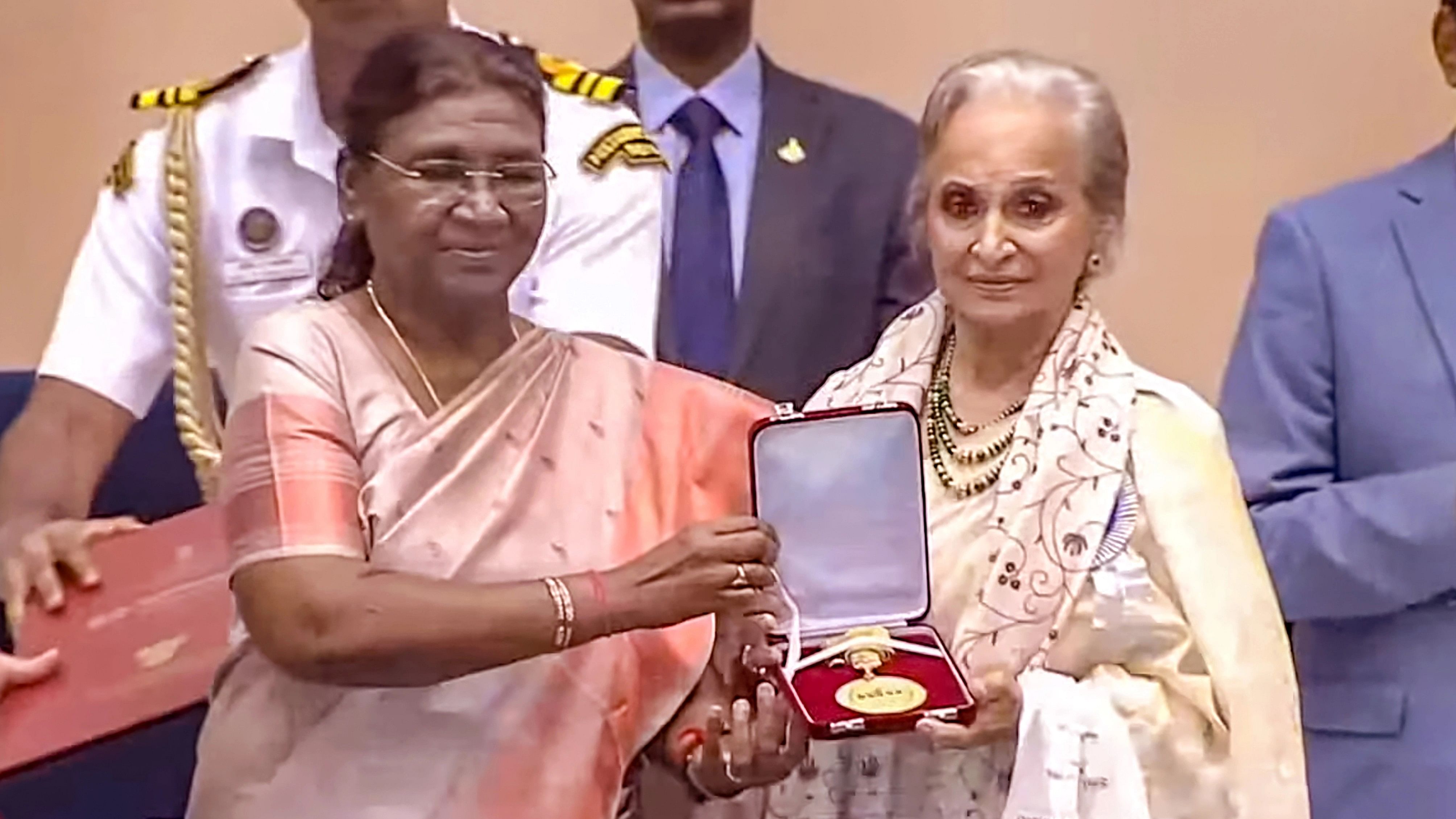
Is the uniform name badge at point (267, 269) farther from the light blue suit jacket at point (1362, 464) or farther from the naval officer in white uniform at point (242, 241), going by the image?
the light blue suit jacket at point (1362, 464)

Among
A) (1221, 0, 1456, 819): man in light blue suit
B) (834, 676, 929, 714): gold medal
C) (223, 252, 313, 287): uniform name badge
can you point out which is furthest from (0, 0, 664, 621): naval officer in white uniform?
(1221, 0, 1456, 819): man in light blue suit

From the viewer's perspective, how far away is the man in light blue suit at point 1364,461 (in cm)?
128

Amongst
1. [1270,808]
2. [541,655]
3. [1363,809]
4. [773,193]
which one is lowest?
[1363,809]

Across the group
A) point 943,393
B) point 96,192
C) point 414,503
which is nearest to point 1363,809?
point 943,393

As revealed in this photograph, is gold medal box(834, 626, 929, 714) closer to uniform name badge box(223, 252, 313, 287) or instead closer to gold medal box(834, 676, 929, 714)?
gold medal box(834, 676, 929, 714)

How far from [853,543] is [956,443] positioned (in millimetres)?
119

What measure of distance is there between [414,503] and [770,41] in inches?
23.5

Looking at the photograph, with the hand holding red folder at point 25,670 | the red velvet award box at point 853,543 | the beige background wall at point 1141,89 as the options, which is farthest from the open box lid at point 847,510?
the beige background wall at point 1141,89

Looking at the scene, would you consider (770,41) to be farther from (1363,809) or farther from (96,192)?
(1363,809)

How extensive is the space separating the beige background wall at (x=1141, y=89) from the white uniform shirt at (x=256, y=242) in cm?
26

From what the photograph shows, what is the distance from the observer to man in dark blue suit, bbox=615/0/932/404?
1.22 m

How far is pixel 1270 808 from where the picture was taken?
1.06m

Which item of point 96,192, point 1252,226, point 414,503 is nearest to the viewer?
point 414,503

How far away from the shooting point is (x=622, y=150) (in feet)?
3.69
